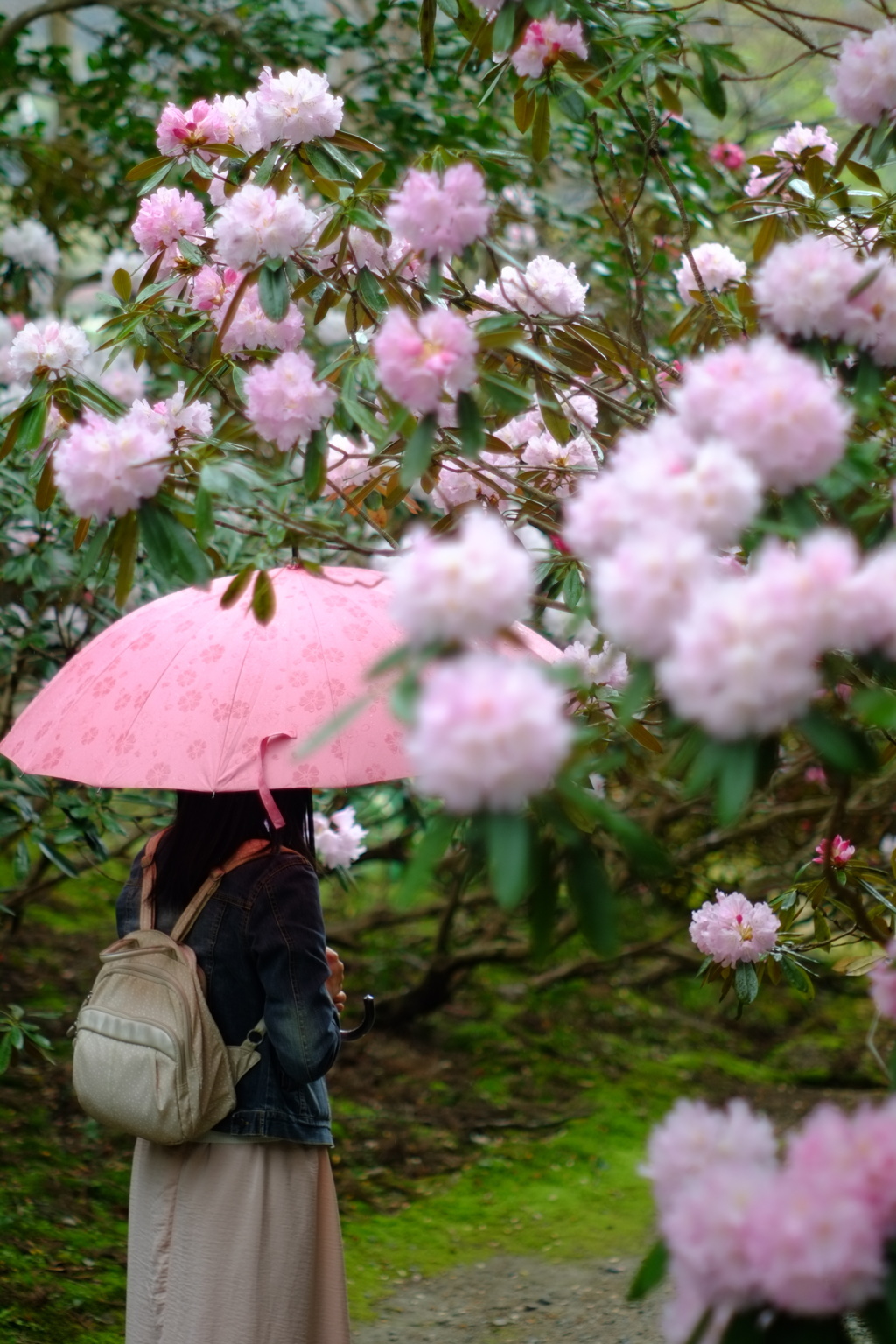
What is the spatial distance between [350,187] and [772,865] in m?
3.41

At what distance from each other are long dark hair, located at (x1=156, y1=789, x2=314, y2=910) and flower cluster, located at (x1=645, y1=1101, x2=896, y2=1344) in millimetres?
1071

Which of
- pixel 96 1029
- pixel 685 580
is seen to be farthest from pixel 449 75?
pixel 685 580

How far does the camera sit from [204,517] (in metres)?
1.44

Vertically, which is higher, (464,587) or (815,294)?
(815,294)

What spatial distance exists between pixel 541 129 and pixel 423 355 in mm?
991

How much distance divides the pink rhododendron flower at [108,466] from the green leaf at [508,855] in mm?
648

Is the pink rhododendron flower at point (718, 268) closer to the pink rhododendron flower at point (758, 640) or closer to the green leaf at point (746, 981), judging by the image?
the green leaf at point (746, 981)

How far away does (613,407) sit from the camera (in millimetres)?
1937

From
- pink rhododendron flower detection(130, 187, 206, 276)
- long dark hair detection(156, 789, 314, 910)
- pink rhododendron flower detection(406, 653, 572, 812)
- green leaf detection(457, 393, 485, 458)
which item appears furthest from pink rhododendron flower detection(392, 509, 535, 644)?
pink rhododendron flower detection(130, 187, 206, 276)

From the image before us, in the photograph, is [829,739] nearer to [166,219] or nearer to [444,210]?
[444,210]

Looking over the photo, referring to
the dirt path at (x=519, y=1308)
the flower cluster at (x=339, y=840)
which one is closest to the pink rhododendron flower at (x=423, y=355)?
the flower cluster at (x=339, y=840)

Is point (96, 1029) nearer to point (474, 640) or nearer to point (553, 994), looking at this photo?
point (474, 640)

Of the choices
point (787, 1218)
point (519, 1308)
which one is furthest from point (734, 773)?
point (519, 1308)

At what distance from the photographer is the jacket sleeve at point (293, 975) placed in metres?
1.90
